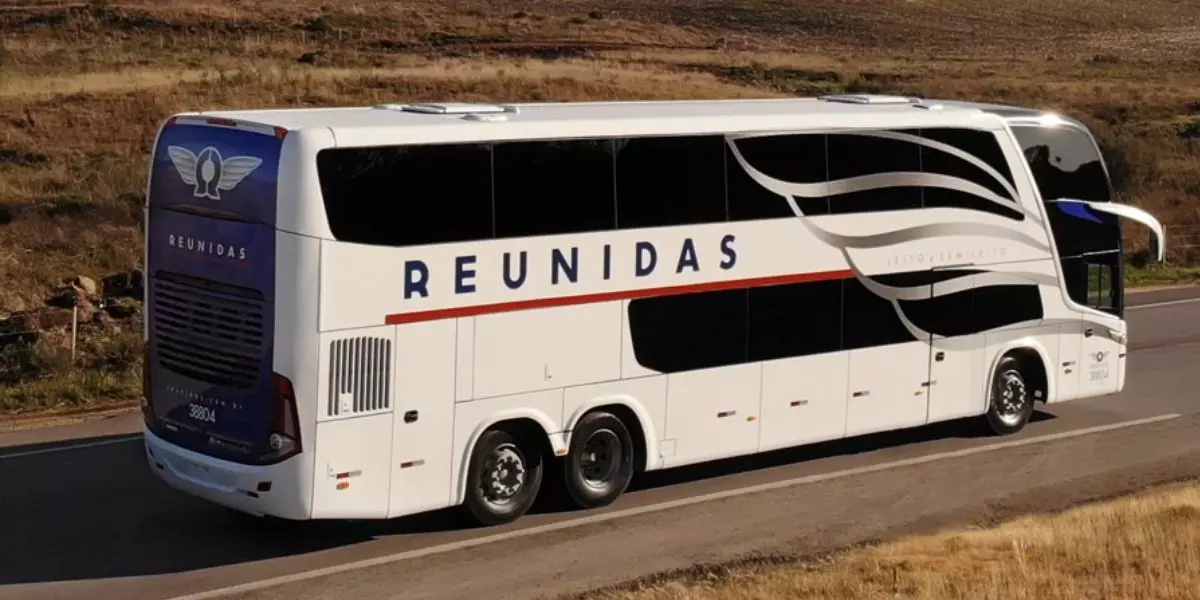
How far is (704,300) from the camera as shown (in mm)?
16156

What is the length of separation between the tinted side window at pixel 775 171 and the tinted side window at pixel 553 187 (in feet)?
4.81

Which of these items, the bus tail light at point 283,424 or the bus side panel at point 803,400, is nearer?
the bus tail light at point 283,424

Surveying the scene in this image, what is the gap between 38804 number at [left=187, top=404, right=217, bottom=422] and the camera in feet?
46.1

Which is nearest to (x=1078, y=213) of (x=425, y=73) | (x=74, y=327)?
(x=74, y=327)

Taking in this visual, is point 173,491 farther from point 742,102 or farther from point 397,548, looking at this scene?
point 742,102

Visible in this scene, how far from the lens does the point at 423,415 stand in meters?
14.3

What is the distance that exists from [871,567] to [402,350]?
13.2ft

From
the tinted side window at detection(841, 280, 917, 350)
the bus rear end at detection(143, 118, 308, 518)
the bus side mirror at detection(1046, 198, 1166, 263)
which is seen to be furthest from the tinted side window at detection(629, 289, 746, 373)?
the bus side mirror at detection(1046, 198, 1166, 263)

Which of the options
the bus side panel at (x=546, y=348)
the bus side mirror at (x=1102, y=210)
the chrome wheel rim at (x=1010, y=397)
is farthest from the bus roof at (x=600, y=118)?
the chrome wheel rim at (x=1010, y=397)

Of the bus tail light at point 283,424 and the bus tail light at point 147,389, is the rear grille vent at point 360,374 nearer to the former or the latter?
the bus tail light at point 283,424

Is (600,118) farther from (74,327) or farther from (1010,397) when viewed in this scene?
(74,327)

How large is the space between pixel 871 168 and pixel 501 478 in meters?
5.04

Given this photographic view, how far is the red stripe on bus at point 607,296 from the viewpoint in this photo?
556 inches

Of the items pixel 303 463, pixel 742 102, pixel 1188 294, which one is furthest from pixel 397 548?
pixel 1188 294
